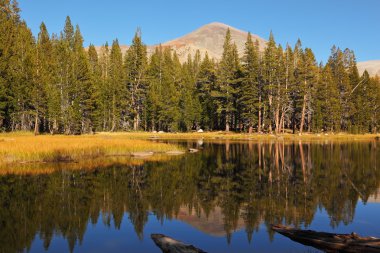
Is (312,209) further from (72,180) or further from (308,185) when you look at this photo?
(72,180)

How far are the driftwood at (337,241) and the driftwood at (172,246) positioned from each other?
129 inches

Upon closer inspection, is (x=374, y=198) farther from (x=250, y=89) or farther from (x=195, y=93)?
(x=195, y=93)

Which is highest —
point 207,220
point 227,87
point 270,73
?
point 270,73

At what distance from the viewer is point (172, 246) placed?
9.84m

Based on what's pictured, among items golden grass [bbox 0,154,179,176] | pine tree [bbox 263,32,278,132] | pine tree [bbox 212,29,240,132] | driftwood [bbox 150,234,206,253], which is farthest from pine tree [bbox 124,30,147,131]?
driftwood [bbox 150,234,206,253]

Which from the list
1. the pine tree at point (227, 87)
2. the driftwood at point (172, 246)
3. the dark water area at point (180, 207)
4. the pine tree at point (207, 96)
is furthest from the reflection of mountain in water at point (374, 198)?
the pine tree at point (207, 96)

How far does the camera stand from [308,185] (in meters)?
21.4

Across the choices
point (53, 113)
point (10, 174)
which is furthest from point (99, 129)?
point (10, 174)

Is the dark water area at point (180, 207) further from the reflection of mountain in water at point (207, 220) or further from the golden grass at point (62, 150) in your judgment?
the golden grass at point (62, 150)

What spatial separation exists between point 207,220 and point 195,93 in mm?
76347

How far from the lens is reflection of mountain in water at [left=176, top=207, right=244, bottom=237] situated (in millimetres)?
13016

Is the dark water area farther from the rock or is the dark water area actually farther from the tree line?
the tree line

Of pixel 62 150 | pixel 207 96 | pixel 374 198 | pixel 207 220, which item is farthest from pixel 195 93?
pixel 207 220

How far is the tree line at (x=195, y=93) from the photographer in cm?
6391
